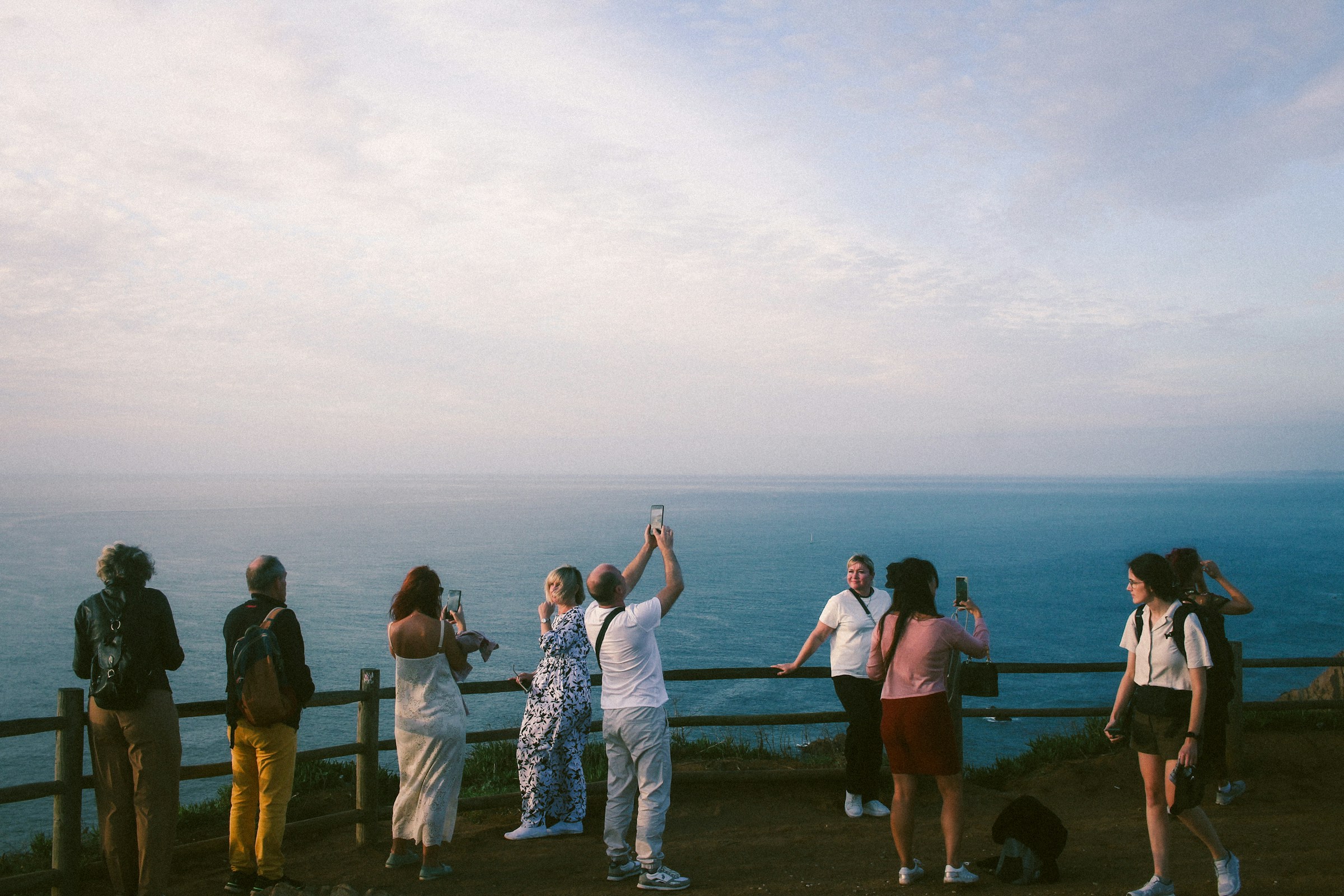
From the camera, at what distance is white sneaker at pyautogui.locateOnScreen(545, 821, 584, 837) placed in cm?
646

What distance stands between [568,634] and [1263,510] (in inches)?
9050

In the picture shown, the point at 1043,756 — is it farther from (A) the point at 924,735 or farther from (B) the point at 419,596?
(B) the point at 419,596

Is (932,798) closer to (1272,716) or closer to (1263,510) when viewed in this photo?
(1272,716)

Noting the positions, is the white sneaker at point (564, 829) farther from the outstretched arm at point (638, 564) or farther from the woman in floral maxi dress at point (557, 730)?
the outstretched arm at point (638, 564)

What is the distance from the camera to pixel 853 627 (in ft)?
22.4

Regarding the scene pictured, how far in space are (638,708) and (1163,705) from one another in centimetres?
282

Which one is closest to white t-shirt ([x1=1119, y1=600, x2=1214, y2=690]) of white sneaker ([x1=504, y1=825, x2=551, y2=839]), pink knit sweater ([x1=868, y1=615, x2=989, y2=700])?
pink knit sweater ([x1=868, y1=615, x2=989, y2=700])

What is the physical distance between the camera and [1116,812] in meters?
7.04

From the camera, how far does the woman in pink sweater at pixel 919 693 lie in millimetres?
5043

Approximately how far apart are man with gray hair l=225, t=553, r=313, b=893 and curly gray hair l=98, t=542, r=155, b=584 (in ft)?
1.73

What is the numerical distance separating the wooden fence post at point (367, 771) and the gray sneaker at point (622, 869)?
1954 millimetres

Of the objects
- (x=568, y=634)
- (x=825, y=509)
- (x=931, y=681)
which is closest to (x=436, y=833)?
(x=568, y=634)

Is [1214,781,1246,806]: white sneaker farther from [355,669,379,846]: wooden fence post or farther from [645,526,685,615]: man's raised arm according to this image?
[355,669,379,846]: wooden fence post

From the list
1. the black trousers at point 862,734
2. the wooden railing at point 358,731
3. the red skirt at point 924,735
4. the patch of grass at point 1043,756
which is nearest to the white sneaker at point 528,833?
the wooden railing at point 358,731
